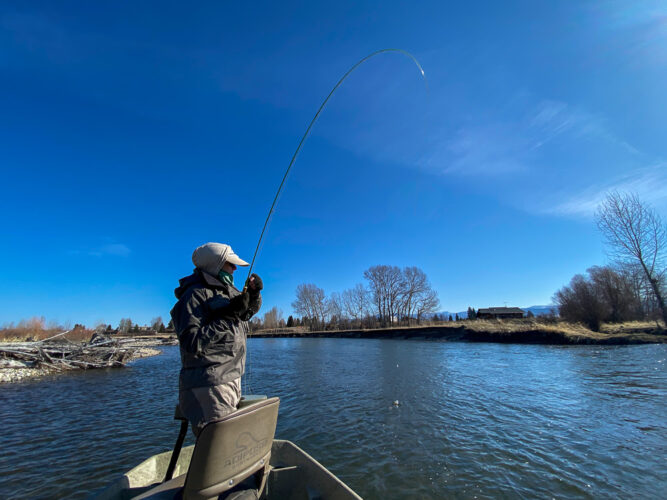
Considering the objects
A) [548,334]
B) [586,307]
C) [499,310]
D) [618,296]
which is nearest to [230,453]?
[548,334]

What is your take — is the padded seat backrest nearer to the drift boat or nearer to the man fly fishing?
the drift boat

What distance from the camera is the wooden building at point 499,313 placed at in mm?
77812

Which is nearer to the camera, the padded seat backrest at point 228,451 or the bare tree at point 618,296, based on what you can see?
the padded seat backrest at point 228,451

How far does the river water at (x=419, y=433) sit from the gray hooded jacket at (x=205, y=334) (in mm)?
3517

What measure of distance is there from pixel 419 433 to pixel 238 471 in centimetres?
585

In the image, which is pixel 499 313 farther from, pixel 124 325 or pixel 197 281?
pixel 124 325

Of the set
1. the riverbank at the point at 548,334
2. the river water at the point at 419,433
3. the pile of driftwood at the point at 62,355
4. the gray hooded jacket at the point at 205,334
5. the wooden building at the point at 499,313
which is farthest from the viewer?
the wooden building at the point at 499,313

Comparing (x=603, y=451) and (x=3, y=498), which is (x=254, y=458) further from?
(x=603, y=451)

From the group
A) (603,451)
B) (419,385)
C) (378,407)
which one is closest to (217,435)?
(603,451)

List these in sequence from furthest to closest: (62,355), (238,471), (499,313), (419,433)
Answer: (499,313) < (62,355) < (419,433) < (238,471)

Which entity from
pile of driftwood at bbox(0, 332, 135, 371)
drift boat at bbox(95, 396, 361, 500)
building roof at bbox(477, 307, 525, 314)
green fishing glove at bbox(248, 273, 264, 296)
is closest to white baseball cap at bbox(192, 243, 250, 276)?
green fishing glove at bbox(248, 273, 264, 296)

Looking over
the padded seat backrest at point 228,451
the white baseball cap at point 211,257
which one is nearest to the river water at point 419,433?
the padded seat backrest at point 228,451

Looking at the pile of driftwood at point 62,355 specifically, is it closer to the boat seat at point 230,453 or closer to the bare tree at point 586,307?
the boat seat at point 230,453

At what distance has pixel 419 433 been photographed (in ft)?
21.6
